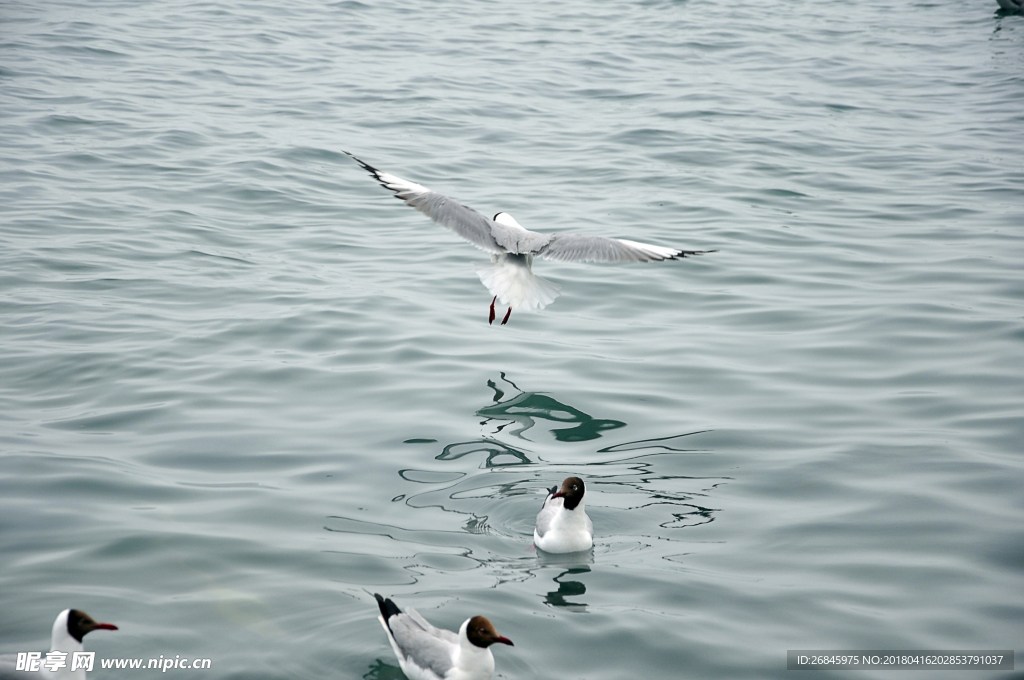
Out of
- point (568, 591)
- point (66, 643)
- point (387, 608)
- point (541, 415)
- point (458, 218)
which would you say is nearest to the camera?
point (66, 643)

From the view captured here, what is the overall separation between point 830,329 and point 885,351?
63 centimetres

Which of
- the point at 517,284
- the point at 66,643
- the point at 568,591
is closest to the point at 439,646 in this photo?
the point at 568,591

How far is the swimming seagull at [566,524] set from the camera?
224 inches

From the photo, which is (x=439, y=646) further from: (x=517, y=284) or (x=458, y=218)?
(x=458, y=218)

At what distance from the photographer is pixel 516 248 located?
28.9 feet

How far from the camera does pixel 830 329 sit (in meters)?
Result: 9.34

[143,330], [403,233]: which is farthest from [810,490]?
[403,233]

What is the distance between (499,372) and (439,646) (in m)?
4.22

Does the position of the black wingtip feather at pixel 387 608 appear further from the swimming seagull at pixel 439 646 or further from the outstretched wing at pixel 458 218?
the outstretched wing at pixel 458 218

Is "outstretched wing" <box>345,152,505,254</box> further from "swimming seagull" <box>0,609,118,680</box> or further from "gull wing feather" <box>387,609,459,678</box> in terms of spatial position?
"swimming seagull" <box>0,609,118,680</box>

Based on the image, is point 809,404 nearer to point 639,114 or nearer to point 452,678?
point 452,678

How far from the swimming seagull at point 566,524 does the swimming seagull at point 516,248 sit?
3.07 meters

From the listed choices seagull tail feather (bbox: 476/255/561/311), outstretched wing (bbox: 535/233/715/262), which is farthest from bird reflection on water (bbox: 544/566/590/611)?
outstretched wing (bbox: 535/233/715/262)

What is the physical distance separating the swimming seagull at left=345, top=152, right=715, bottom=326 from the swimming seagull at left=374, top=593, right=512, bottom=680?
420 centimetres
